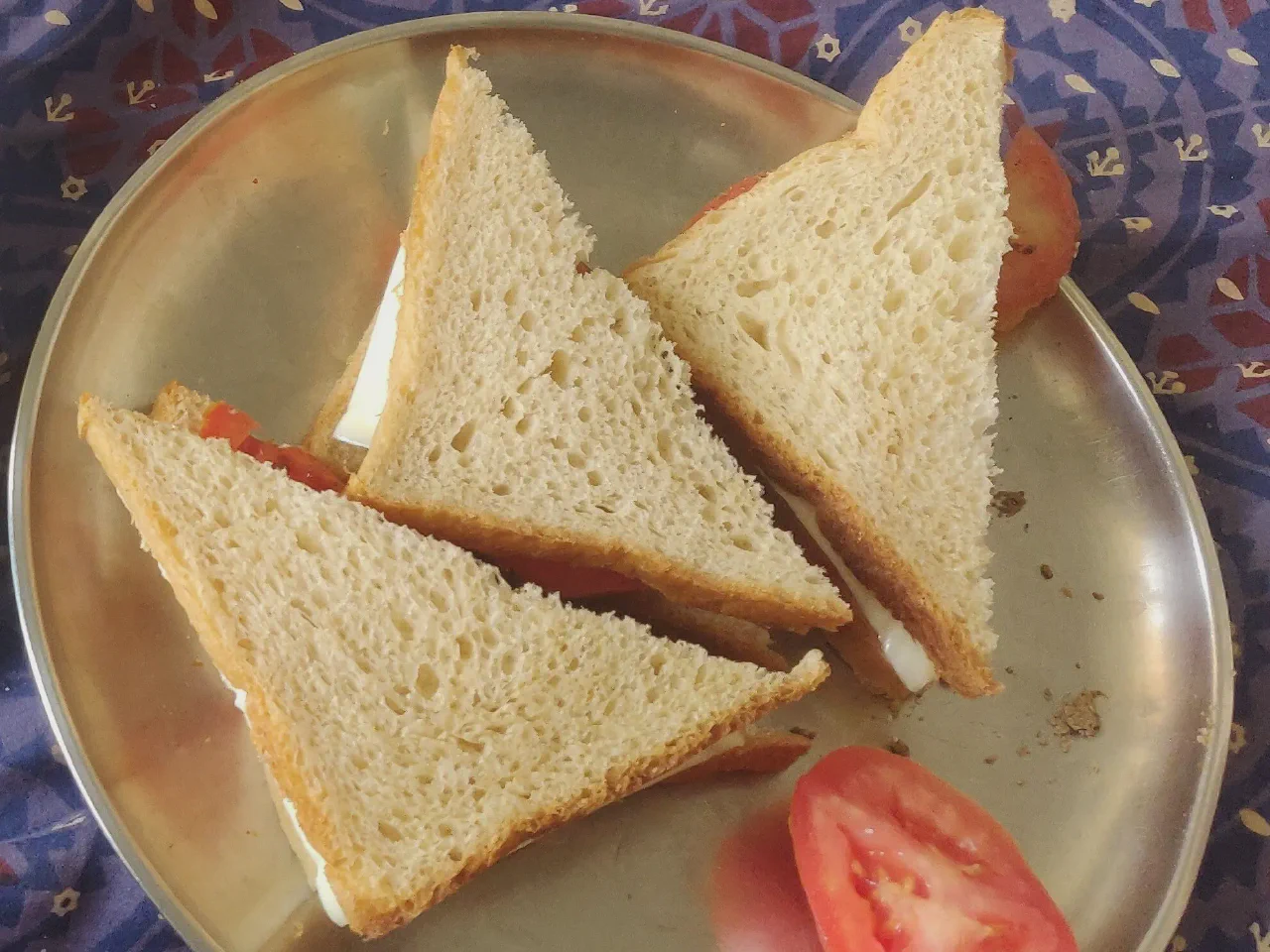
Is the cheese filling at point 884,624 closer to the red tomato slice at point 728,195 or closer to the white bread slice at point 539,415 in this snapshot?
the white bread slice at point 539,415

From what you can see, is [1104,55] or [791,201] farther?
[1104,55]

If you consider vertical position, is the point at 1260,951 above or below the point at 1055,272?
below

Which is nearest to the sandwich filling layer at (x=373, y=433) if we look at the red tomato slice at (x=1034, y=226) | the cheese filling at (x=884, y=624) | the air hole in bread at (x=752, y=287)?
the cheese filling at (x=884, y=624)

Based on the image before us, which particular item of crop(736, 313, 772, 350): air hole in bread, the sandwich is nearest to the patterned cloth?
the sandwich

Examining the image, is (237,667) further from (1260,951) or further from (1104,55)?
(1104,55)

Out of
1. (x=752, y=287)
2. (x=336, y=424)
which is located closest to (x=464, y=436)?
(x=336, y=424)

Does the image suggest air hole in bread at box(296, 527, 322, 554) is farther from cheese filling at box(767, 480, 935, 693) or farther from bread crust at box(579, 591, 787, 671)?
cheese filling at box(767, 480, 935, 693)

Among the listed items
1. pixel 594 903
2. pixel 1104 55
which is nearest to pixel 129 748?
pixel 594 903
